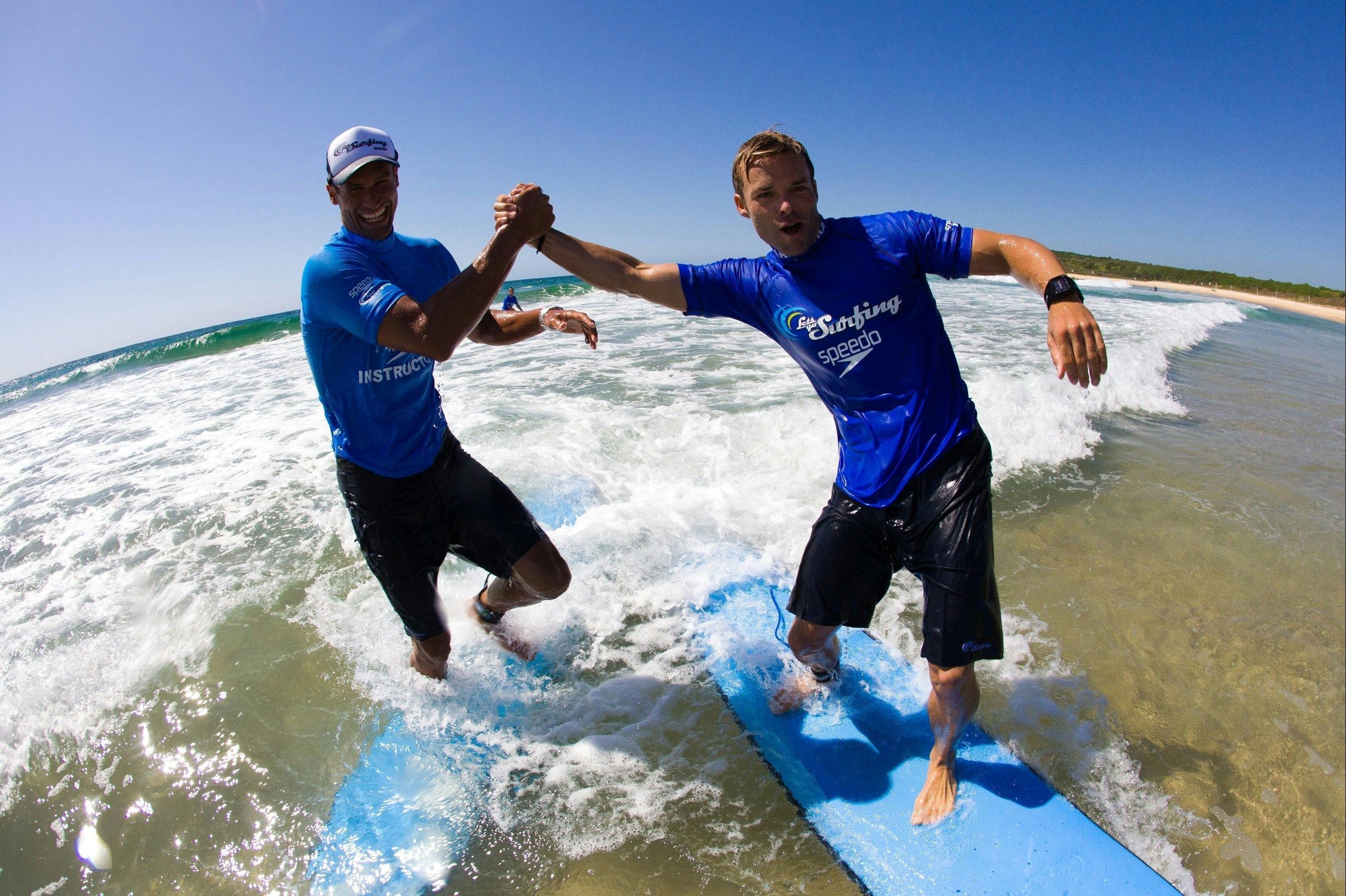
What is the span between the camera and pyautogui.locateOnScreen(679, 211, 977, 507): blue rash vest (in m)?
2.23

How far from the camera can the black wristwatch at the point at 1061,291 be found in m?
1.94

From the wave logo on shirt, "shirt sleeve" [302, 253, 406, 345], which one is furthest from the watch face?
"shirt sleeve" [302, 253, 406, 345]

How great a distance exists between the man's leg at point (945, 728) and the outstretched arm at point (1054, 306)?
3.49ft

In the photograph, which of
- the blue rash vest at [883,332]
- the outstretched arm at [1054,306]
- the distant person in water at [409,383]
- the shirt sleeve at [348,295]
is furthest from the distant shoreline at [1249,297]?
the shirt sleeve at [348,295]

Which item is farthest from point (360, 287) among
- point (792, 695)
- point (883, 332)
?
point (792, 695)

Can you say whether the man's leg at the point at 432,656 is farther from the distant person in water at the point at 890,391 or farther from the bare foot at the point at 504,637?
the distant person in water at the point at 890,391

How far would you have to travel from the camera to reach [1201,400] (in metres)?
8.36

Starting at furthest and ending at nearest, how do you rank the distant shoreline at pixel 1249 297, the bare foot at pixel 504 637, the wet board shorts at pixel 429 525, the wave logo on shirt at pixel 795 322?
1. the distant shoreline at pixel 1249 297
2. the bare foot at pixel 504 637
3. the wet board shorts at pixel 429 525
4. the wave logo on shirt at pixel 795 322

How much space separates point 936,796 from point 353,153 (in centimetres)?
327

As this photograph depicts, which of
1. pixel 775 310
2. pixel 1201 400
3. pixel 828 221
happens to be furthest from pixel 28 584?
pixel 1201 400

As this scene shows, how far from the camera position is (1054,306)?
1938mm

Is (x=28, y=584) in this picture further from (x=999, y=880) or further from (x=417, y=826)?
(x=999, y=880)

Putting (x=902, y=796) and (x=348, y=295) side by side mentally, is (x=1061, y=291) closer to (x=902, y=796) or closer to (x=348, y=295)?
(x=902, y=796)

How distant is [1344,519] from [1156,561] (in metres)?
2.13
